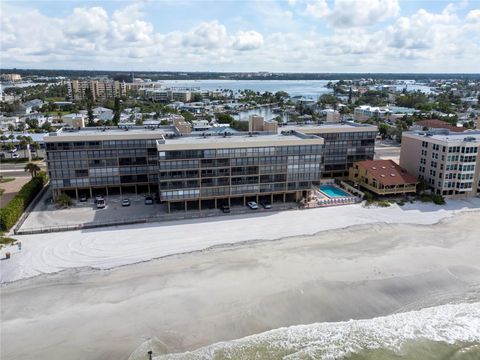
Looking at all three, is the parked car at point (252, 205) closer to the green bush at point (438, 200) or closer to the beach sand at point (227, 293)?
the beach sand at point (227, 293)

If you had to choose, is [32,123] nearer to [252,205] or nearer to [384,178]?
[252,205]

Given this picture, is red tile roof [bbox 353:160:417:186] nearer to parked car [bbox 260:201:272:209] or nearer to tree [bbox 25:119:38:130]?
parked car [bbox 260:201:272:209]

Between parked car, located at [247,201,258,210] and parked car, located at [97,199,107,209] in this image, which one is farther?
parked car, located at [97,199,107,209]

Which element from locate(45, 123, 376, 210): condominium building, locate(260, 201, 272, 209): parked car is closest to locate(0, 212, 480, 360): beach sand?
locate(260, 201, 272, 209): parked car

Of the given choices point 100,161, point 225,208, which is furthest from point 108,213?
point 225,208

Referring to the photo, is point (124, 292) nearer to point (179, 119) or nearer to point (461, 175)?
point (179, 119)
